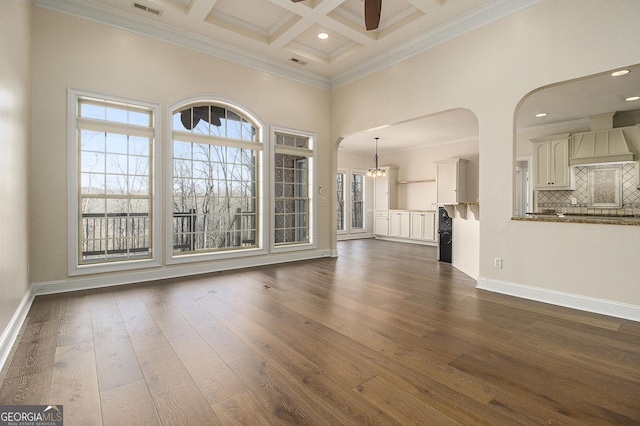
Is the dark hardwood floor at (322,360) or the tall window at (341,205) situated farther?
the tall window at (341,205)

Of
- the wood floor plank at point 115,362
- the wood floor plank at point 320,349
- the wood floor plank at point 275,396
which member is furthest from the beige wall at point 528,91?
the wood floor plank at point 115,362

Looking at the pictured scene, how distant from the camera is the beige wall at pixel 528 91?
2848 millimetres

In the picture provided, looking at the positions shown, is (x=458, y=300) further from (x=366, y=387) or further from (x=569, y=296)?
(x=366, y=387)

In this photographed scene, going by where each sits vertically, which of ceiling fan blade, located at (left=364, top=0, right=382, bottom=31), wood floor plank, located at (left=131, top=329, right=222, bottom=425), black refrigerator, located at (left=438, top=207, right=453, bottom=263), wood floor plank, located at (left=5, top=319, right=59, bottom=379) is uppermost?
ceiling fan blade, located at (left=364, top=0, right=382, bottom=31)

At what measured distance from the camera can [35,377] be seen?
1791 millimetres

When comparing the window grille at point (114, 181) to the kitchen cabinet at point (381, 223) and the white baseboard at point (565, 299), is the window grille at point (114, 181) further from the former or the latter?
the kitchen cabinet at point (381, 223)

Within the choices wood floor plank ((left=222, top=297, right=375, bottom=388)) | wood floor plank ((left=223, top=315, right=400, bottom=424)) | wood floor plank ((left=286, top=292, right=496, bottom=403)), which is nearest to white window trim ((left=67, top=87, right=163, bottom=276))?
wood floor plank ((left=222, top=297, right=375, bottom=388))

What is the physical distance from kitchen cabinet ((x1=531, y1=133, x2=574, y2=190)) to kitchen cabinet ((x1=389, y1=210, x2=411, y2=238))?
3.21m

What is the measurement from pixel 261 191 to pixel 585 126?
23.3 feet

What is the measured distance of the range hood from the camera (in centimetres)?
574

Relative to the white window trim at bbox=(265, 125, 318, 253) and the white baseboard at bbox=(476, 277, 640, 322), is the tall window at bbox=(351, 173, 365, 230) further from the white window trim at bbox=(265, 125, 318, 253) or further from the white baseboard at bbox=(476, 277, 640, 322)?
the white baseboard at bbox=(476, 277, 640, 322)

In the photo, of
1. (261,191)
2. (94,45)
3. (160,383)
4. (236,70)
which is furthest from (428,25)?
(160,383)

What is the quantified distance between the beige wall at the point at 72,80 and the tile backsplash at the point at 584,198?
7.26m

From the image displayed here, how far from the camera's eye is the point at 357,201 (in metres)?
10.2
